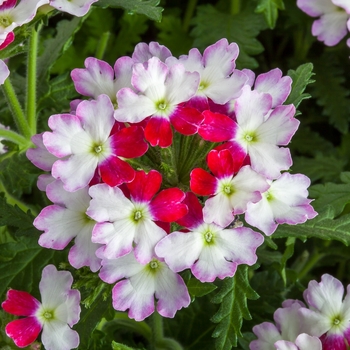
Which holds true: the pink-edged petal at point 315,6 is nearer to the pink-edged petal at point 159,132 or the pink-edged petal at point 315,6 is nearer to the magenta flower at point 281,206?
the magenta flower at point 281,206

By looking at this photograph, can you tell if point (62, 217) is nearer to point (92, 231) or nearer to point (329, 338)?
point (92, 231)

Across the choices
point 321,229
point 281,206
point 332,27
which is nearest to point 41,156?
point 281,206

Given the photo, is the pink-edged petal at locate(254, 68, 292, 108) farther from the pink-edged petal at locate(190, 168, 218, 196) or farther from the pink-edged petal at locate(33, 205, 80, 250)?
the pink-edged petal at locate(33, 205, 80, 250)

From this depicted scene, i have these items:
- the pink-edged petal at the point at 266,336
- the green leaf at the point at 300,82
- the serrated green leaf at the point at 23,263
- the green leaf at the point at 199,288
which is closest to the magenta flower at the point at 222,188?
the green leaf at the point at 199,288

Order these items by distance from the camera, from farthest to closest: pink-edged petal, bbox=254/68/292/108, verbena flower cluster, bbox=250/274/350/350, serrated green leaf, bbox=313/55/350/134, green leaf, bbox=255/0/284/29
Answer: serrated green leaf, bbox=313/55/350/134 → green leaf, bbox=255/0/284/29 → verbena flower cluster, bbox=250/274/350/350 → pink-edged petal, bbox=254/68/292/108

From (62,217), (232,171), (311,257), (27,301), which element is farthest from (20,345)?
(311,257)

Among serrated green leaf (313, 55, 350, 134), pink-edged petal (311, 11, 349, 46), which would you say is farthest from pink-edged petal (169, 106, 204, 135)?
serrated green leaf (313, 55, 350, 134)
